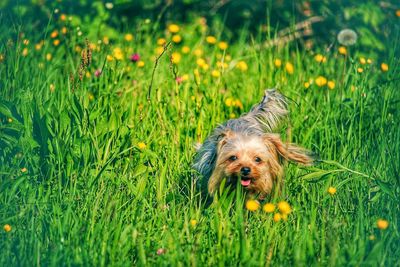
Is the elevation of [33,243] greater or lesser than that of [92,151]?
lesser

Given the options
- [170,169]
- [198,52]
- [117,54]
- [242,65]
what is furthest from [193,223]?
[198,52]

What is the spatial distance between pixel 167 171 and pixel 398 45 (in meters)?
2.21

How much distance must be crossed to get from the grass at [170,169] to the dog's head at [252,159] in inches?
5.3

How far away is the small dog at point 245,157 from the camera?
4.74 meters

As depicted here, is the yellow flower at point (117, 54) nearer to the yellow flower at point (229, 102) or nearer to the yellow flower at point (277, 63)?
the yellow flower at point (229, 102)

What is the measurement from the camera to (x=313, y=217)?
3.79m

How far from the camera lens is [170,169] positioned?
15.4 feet

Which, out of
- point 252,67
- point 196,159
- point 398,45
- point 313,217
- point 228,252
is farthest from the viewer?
point 252,67

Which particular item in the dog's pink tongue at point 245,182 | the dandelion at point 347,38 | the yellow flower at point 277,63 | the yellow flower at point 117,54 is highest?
the dandelion at point 347,38

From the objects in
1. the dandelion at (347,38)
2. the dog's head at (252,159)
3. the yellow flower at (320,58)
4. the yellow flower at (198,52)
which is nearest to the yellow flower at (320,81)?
the yellow flower at (320,58)

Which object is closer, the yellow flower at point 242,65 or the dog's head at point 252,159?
the dog's head at point 252,159

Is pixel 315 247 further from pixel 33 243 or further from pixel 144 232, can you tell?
pixel 33 243

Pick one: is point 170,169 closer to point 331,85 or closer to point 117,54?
point 117,54

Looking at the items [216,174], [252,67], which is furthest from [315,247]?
[252,67]
